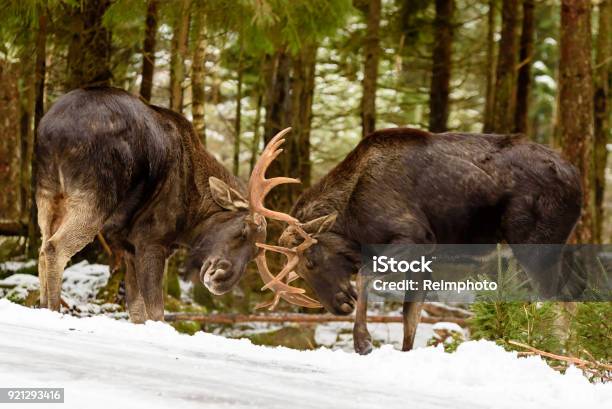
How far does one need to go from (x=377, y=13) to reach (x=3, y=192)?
695 centimetres

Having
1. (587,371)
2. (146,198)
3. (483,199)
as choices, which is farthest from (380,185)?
(587,371)

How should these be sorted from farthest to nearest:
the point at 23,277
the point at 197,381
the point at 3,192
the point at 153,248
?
the point at 3,192, the point at 23,277, the point at 153,248, the point at 197,381

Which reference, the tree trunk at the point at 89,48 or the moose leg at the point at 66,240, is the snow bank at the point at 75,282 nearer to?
the tree trunk at the point at 89,48

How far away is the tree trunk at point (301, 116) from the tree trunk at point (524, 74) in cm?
487

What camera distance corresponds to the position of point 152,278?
8258mm

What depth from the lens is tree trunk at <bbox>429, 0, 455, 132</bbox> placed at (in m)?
18.0

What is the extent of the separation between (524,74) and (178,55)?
998 centimetres

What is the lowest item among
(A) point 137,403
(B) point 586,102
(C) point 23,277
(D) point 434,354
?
(C) point 23,277

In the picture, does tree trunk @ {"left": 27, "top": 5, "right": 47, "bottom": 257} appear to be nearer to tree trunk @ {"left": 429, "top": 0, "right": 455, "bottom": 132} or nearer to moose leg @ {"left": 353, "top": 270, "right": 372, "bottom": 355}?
moose leg @ {"left": 353, "top": 270, "right": 372, "bottom": 355}

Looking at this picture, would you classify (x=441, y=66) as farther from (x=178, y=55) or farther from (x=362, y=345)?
(x=362, y=345)

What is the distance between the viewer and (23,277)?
11.2m

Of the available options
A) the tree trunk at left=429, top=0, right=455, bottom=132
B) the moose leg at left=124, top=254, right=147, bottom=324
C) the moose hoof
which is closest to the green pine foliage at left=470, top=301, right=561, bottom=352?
the moose hoof

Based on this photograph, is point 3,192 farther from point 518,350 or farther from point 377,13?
point 518,350

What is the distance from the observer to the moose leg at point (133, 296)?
869 cm
